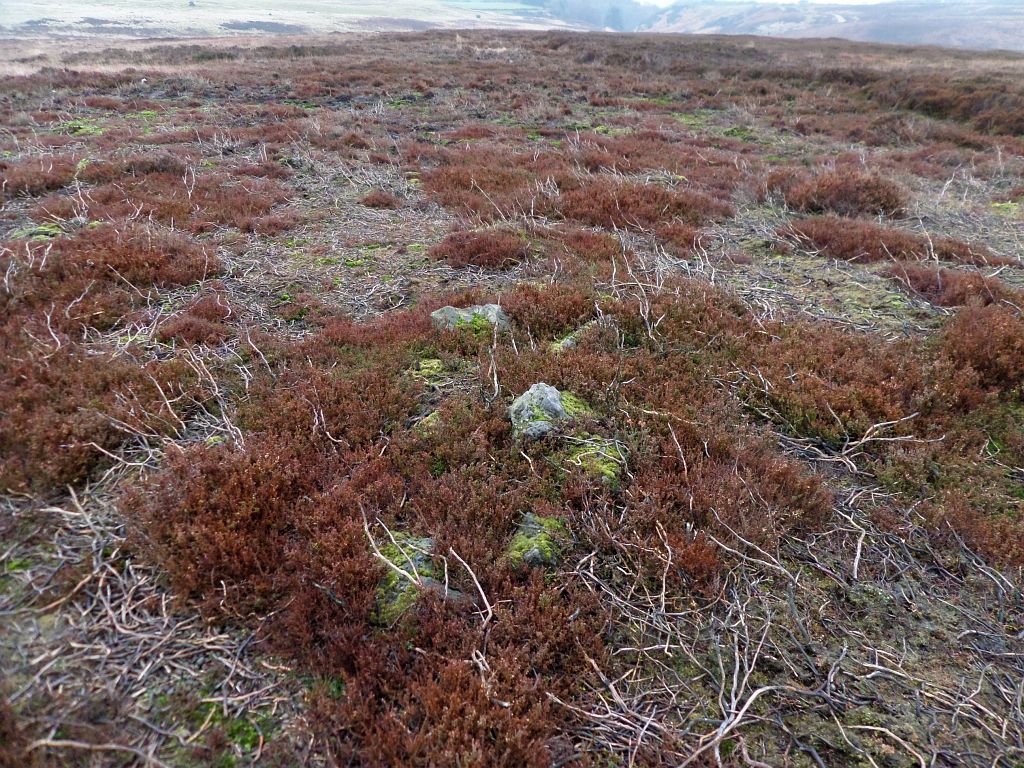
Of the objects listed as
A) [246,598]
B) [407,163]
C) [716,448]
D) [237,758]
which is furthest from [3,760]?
[407,163]

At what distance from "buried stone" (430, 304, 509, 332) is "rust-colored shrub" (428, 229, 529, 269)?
1871 millimetres

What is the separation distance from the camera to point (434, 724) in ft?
9.01

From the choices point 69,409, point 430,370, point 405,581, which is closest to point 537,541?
point 405,581

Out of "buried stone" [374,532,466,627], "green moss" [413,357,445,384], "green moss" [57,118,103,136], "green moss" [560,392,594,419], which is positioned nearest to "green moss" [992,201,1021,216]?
"green moss" [560,392,594,419]

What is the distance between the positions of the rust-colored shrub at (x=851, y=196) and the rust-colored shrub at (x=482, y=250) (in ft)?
22.0

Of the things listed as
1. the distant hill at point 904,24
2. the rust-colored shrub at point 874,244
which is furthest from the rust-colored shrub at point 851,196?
the distant hill at point 904,24

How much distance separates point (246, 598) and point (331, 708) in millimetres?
940

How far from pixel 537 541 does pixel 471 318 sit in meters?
3.36

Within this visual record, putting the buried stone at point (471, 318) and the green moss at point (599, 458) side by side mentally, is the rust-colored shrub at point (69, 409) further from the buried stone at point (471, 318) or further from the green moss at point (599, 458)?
the green moss at point (599, 458)

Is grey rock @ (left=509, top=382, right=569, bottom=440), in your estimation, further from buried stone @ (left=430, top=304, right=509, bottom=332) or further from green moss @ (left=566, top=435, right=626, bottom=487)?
buried stone @ (left=430, top=304, right=509, bottom=332)

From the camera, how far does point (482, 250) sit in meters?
8.50

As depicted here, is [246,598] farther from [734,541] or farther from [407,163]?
Answer: [407,163]

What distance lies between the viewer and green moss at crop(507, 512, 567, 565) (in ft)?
12.1

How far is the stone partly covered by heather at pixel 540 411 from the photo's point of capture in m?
4.66
